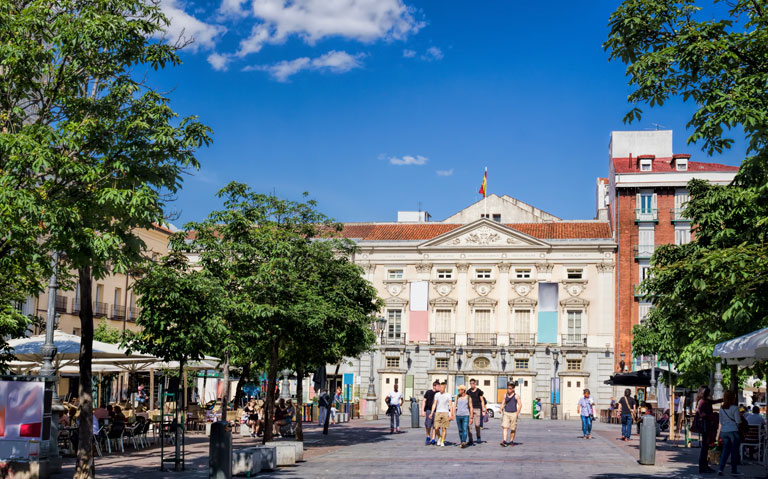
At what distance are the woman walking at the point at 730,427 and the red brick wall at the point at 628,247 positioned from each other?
43582mm

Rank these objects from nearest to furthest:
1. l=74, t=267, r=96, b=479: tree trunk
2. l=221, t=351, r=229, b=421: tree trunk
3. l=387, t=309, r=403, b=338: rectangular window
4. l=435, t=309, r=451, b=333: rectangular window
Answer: l=74, t=267, r=96, b=479: tree trunk, l=221, t=351, r=229, b=421: tree trunk, l=435, t=309, r=451, b=333: rectangular window, l=387, t=309, r=403, b=338: rectangular window

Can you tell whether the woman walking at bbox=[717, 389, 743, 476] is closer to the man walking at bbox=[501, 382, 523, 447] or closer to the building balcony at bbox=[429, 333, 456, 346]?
the man walking at bbox=[501, 382, 523, 447]

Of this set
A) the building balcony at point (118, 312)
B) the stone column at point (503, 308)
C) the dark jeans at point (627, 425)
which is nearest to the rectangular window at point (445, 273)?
the stone column at point (503, 308)

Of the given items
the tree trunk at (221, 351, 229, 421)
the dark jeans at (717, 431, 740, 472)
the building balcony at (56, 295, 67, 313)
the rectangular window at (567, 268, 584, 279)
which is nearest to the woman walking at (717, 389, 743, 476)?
the dark jeans at (717, 431, 740, 472)

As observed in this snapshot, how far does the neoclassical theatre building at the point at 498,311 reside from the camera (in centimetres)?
6031

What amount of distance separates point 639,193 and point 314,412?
102 ft

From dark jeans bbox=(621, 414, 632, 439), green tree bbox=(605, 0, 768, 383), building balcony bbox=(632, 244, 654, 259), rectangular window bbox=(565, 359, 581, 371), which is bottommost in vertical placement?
dark jeans bbox=(621, 414, 632, 439)

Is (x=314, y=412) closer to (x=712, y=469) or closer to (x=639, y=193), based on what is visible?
(x=712, y=469)

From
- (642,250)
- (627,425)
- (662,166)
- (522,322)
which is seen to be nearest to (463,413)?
(627,425)

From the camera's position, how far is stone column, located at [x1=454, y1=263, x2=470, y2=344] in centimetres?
6250

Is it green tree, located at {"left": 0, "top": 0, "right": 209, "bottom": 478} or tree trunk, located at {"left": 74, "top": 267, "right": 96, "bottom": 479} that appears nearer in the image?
green tree, located at {"left": 0, "top": 0, "right": 209, "bottom": 478}

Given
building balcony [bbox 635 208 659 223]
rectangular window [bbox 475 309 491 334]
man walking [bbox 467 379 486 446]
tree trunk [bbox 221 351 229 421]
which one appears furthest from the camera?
rectangular window [bbox 475 309 491 334]

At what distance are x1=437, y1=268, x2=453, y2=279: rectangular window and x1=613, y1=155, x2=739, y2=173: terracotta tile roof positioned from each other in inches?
525

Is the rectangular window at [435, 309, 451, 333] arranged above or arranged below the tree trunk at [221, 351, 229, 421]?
above
